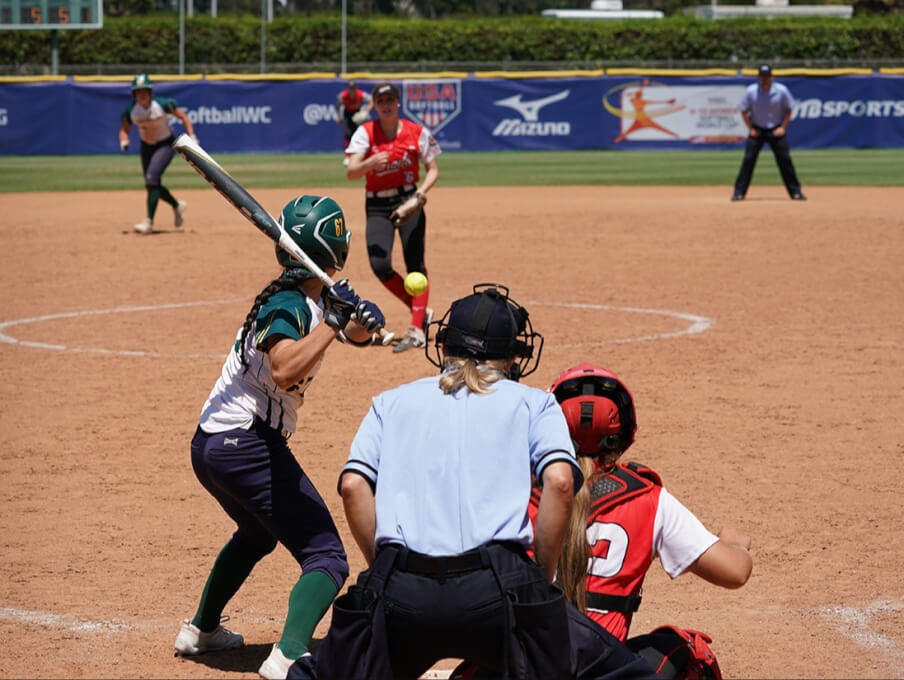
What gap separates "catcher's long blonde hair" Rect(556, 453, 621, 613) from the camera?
12.5ft

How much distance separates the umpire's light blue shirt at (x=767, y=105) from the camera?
22.9 metres

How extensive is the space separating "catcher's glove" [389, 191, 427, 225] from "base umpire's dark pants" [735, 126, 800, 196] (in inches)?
487

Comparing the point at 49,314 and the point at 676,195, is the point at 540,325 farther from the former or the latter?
the point at 676,195

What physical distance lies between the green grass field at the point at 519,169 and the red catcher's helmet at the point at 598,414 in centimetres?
2338

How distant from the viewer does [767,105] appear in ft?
75.3

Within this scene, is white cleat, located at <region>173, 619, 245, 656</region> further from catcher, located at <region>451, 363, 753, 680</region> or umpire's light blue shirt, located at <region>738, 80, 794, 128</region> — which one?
umpire's light blue shirt, located at <region>738, 80, 794, 128</region>

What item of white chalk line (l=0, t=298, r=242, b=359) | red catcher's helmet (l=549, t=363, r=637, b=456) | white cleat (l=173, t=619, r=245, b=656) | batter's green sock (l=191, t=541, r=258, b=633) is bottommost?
white chalk line (l=0, t=298, r=242, b=359)

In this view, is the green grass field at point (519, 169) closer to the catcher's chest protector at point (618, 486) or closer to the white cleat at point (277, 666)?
the white cleat at point (277, 666)

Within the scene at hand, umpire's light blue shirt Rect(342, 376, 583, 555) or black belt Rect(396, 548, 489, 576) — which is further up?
umpire's light blue shirt Rect(342, 376, 583, 555)

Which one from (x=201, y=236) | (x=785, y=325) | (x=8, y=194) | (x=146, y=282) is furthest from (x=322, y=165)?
(x=785, y=325)

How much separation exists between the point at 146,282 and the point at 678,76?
23797 mm

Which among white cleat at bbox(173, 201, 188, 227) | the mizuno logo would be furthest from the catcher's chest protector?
the mizuno logo

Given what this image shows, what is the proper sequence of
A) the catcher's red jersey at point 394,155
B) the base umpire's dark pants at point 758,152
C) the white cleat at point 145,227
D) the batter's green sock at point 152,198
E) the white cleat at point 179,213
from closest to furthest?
the catcher's red jersey at point 394,155
the batter's green sock at point 152,198
the white cleat at point 145,227
the white cleat at point 179,213
the base umpire's dark pants at point 758,152

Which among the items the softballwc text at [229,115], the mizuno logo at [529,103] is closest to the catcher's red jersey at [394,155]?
the softballwc text at [229,115]
